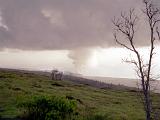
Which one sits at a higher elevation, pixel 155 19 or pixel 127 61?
pixel 155 19

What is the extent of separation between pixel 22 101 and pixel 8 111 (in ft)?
12.2

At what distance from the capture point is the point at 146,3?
32.2 m

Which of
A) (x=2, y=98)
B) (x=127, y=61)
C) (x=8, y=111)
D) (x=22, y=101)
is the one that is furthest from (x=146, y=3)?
(x=2, y=98)

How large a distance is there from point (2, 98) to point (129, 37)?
2321 centimetres

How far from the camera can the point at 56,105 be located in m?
35.1

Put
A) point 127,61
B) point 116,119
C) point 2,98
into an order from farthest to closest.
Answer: point 2,98
point 116,119
point 127,61

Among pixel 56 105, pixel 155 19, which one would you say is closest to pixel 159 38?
pixel 155 19

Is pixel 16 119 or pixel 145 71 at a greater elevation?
pixel 145 71

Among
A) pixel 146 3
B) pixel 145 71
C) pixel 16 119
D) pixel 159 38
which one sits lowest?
pixel 16 119

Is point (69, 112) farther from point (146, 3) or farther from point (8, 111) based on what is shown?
point (146, 3)

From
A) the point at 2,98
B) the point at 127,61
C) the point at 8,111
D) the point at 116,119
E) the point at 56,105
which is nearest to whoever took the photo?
the point at 127,61

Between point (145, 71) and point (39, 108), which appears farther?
point (39, 108)

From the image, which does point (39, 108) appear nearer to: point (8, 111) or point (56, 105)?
point (56, 105)

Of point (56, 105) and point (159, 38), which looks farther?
point (56, 105)
